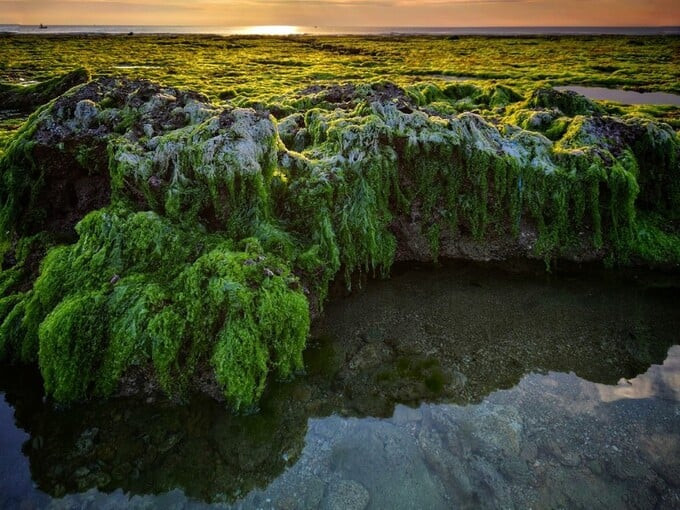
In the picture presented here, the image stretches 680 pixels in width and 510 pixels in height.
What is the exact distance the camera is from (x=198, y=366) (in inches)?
204

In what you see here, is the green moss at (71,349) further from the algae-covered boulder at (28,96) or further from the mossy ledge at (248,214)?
the algae-covered boulder at (28,96)

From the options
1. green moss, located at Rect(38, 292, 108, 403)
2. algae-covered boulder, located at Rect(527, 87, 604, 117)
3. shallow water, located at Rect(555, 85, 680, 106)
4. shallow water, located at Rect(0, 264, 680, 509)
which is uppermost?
algae-covered boulder, located at Rect(527, 87, 604, 117)

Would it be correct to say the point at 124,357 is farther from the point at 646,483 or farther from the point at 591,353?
the point at 591,353

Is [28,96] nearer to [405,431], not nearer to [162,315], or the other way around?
[162,315]

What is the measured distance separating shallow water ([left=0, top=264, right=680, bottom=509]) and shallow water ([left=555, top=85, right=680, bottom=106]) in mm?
20151

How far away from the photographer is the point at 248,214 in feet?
21.6

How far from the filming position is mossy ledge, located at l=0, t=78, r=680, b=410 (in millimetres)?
5051

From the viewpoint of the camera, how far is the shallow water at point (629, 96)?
20.8 meters

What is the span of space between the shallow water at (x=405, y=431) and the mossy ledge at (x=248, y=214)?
0.46 meters

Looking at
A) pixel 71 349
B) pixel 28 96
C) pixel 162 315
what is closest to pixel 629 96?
pixel 162 315

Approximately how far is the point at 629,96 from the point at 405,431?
2669 centimetres

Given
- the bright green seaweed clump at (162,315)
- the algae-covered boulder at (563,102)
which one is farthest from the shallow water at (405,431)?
the algae-covered boulder at (563,102)

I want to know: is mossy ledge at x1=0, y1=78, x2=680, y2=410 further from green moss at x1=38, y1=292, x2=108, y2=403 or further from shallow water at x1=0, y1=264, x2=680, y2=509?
shallow water at x1=0, y1=264, x2=680, y2=509

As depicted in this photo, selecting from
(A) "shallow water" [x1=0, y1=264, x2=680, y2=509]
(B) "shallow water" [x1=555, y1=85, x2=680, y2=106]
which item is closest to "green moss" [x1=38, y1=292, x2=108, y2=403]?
(A) "shallow water" [x1=0, y1=264, x2=680, y2=509]
